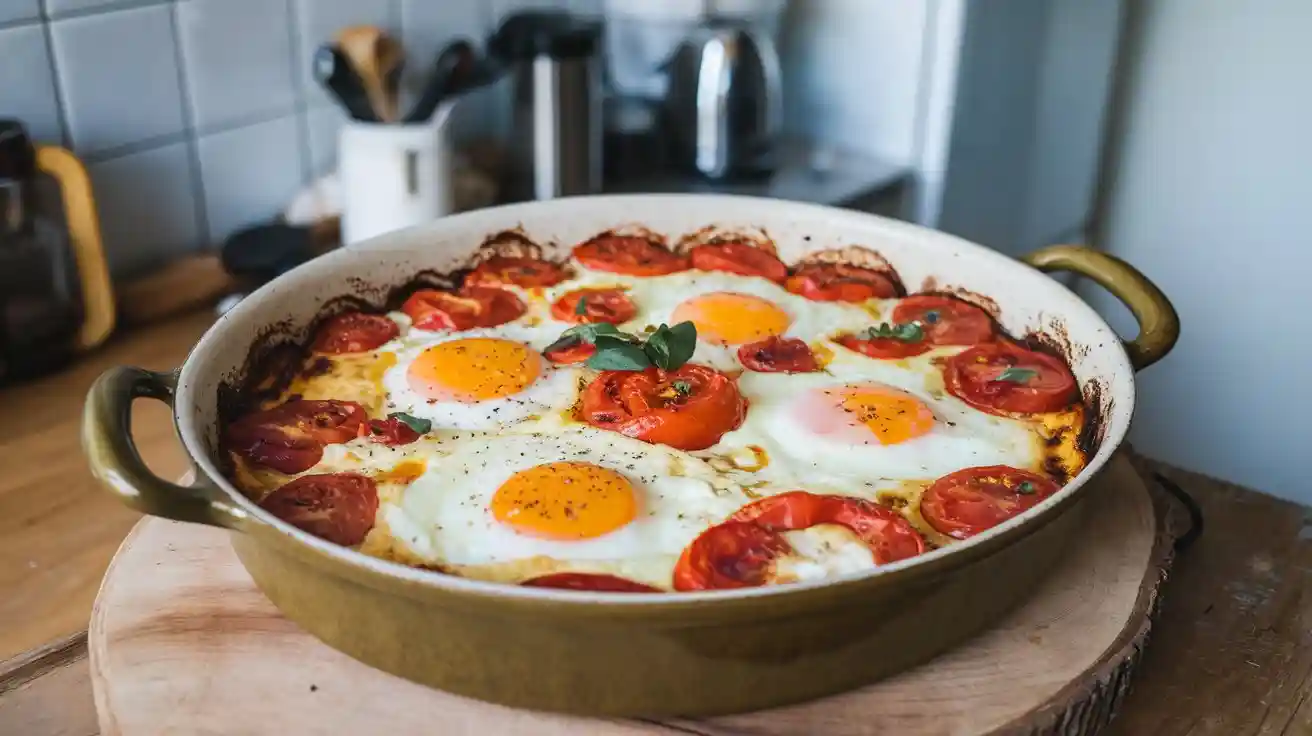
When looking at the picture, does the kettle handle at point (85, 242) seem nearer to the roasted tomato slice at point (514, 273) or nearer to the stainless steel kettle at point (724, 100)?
the roasted tomato slice at point (514, 273)

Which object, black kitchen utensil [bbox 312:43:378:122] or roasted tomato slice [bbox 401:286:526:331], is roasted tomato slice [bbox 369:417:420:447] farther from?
black kitchen utensil [bbox 312:43:378:122]

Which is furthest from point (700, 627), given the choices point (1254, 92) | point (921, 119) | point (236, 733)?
point (1254, 92)

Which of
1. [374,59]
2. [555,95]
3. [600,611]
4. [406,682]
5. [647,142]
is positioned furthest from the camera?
[647,142]

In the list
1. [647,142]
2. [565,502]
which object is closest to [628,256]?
[565,502]

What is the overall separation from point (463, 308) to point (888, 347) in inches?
23.1

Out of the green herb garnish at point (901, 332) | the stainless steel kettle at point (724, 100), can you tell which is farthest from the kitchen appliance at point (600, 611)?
the stainless steel kettle at point (724, 100)

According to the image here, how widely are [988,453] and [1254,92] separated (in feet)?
6.80

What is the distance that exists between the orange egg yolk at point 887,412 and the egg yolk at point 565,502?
316mm

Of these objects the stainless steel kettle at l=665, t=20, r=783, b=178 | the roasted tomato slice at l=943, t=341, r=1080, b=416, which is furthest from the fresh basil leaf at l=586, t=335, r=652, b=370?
the stainless steel kettle at l=665, t=20, r=783, b=178

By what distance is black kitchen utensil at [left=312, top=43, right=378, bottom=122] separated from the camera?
196 cm

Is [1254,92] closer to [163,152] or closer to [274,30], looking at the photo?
[274,30]

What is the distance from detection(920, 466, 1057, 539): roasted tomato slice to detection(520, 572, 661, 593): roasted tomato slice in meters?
0.33

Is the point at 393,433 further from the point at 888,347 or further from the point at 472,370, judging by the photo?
the point at 888,347

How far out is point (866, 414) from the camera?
1.38 metres
